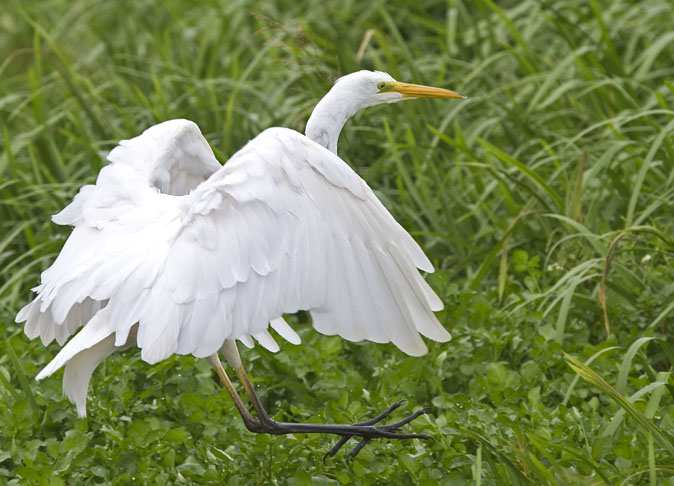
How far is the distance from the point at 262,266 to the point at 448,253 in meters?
2.18

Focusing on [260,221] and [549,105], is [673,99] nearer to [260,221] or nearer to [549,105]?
[549,105]

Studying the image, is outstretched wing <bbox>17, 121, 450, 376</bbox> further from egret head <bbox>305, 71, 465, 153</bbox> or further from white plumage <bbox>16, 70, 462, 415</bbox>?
egret head <bbox>305, 71, 465, 153</bbox>

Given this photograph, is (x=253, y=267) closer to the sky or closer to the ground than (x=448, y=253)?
closer to the sky

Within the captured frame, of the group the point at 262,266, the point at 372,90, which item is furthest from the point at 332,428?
the point at 372,90

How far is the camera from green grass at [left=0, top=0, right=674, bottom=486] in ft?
10.4

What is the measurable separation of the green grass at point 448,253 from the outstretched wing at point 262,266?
0.51 m

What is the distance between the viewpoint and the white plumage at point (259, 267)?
2.67 m

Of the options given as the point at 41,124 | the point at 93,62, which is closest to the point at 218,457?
the point at 41,124

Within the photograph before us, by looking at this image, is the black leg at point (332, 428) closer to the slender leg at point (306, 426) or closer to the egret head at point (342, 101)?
the slender leg at point (306, 426)

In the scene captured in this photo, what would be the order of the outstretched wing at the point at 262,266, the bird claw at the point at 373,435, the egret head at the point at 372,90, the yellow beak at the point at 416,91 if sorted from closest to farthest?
the outstretched wing at the point at 262,266 < the bird claw at the point at 373,435 < the egret head at the point at 372,90 < the yellow beak at the point at 416,91

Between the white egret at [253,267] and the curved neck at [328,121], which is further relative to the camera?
the curved neck at [328,121]

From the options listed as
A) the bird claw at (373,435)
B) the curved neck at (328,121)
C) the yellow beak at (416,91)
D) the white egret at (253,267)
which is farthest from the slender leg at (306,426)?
the yellow beak at (416,91)

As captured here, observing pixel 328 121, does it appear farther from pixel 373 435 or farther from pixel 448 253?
pixel 448 253

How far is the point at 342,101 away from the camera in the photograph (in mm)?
3244
